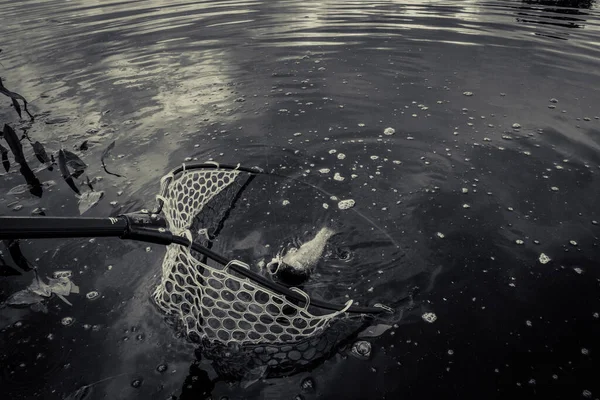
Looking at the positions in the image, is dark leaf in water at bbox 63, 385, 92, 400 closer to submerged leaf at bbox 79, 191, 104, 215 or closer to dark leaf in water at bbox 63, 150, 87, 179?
submerged leaf at bbox 79, 191, 104, 215

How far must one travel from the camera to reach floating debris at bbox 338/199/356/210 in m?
5.12

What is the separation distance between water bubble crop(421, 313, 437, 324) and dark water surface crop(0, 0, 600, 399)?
0.23 ft

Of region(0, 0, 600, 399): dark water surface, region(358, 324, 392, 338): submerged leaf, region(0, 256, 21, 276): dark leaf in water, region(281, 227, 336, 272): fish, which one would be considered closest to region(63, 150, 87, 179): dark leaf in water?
region(0, 0, 600, 399): dark water surface

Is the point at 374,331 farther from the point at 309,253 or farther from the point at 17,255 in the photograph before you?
the point at 17,255

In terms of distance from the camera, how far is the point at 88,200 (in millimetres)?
5230

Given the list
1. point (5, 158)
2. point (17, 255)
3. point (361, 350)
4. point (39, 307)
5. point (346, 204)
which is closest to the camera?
point (361, 350)

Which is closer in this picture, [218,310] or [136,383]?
[136,383]

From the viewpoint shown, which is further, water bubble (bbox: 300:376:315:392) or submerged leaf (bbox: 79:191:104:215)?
submerged leaf (bbox: 79:191:104:215)

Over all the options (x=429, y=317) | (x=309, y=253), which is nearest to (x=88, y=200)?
(x=309, y=253)

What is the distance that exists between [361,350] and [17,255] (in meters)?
3.98

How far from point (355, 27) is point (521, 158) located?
28.6 ft

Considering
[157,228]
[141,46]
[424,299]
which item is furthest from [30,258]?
[141,46]

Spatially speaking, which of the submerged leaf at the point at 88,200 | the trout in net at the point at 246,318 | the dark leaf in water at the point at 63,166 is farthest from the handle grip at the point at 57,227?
the dark leaf in water at the point at 63,166

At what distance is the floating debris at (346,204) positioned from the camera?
512cm
